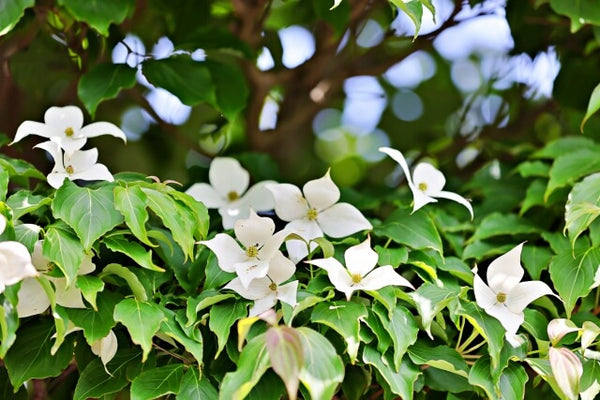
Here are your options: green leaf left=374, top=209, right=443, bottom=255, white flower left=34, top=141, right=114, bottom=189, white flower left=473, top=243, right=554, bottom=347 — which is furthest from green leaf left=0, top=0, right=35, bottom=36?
white flower left=473, top=243, right=554, bottom=347

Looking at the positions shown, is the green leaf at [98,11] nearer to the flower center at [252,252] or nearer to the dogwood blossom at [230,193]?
the dogwood blossom at [230,193]

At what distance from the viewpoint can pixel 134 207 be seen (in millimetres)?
791

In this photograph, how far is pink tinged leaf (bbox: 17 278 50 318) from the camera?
770 millimetres

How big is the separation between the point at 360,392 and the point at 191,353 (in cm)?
18

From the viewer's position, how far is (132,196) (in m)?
0.80

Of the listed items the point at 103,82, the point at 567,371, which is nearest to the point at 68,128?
the point at 103,82

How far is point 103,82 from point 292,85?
487 millimetres

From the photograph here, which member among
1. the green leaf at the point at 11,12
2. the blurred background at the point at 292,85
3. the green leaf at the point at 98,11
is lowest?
the blurred background at the point at 292,85

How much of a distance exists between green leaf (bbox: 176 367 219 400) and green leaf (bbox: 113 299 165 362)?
2.1 inches

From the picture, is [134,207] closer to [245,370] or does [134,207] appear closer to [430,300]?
[245,370]

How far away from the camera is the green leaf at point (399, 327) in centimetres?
78

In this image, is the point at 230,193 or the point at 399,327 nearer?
the point at 399,327

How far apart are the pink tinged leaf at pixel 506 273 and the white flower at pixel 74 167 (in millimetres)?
411

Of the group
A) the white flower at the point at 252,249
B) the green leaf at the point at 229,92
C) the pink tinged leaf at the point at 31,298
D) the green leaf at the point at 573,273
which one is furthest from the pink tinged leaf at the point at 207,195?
the green leaf at the point at 573,273
